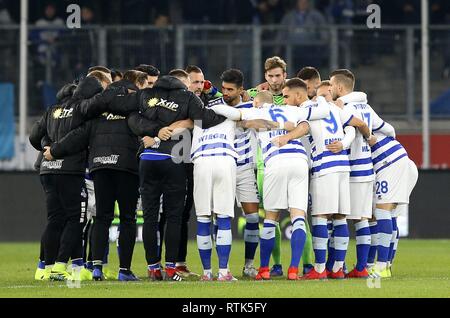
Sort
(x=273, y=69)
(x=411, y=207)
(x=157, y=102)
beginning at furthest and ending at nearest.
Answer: (x=411, y=207) → (x=273, y=69) → (x=157, y=102)

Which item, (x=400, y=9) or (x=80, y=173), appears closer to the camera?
(x=80, y=173)

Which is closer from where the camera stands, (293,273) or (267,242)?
(293,273)

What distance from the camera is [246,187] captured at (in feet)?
46.8

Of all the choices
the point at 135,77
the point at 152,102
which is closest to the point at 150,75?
the point at 135,77

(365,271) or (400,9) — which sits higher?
(400,9)

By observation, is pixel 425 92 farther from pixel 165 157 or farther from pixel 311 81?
pixel 165 157

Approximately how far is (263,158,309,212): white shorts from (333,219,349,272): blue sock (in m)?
0.52

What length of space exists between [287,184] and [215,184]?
723 millimetres

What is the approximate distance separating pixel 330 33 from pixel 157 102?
35.9 ft

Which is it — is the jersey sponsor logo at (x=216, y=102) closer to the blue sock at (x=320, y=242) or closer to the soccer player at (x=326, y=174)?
the soccer player at (x=326, y=174)
